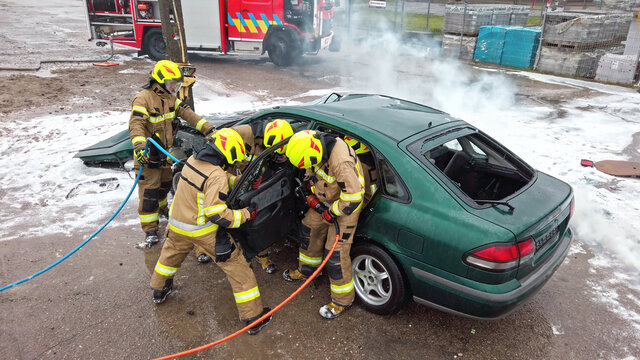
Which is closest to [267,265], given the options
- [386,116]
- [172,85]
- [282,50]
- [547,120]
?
[386,116]

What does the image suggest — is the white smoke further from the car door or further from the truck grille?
the car door

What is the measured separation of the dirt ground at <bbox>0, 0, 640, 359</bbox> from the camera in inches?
116

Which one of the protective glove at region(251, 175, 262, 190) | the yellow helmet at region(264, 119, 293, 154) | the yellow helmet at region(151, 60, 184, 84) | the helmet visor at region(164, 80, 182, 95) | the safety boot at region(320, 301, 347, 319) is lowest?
the safety boot at region(320, 301, 347, 319)

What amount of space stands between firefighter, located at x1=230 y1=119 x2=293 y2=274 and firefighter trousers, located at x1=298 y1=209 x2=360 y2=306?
37 cm

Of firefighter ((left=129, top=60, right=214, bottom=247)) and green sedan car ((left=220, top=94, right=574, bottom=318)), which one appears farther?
firefighter ((left=129, top=60, right=214, bottom=247))

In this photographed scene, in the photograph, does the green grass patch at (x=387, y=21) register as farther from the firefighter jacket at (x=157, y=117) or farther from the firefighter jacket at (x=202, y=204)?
the firefighter jacket at (x=202, y=204)

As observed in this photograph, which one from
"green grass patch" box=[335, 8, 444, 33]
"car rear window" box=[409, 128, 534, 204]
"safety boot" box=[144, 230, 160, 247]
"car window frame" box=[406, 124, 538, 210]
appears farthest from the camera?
"green grass patch" box=[335, 8, 444, 33]

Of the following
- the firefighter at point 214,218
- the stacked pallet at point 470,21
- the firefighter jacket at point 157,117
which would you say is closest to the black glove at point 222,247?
the firefighter at point 214,218

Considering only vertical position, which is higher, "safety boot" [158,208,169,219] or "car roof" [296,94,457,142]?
"car roof" [296,94,457,142]

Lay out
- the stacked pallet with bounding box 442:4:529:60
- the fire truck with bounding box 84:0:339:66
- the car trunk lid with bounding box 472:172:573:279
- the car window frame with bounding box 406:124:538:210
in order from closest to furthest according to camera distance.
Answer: the car trunk lid with bounding box 472:172:573:279 < the car window frame with bounding box 406:124:538:210 < the fire truck with bounding box 84:0:339:66 < the stacked pallet with bounding box 442:4:529:60

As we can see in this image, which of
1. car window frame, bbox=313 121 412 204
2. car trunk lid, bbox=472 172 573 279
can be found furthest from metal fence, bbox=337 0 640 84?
car window frame, bbox=313 121 412 204

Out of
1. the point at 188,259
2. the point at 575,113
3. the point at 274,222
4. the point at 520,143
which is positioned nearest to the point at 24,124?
the point at 188,259

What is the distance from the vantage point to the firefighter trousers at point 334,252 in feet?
10.1

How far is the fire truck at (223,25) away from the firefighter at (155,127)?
27.3ft
